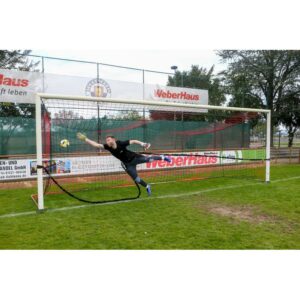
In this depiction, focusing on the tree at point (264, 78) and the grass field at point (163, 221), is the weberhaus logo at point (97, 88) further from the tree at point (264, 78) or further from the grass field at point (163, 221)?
the tree at point (264, 78)

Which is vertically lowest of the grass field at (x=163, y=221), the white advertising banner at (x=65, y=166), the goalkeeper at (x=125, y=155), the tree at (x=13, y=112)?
the grass field at (x=163, y=221)

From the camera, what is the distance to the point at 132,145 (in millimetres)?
11531

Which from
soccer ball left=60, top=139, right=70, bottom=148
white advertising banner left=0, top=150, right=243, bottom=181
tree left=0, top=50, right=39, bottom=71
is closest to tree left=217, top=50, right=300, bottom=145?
white advertising banner left=0, top=150, right=243, bottom=181

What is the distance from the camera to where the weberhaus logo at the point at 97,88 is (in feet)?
42.6

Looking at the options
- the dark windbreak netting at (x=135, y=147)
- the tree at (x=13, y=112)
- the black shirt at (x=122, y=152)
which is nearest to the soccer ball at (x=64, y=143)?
the dark windbreak netting at (x=135, y=147)

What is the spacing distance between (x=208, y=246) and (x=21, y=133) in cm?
890

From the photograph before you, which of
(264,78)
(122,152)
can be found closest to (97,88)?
(122,152)

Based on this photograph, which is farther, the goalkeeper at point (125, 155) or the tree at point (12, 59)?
the tree at point (12, 59)

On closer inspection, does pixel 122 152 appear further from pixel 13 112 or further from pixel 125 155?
pixel 13 112

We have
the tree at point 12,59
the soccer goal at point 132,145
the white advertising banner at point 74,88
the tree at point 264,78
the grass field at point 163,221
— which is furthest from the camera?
the tree at point 264,78

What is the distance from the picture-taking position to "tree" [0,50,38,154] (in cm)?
1071

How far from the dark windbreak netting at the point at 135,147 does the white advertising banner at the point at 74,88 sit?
1149 millimetres

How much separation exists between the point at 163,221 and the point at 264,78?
1909 centimetres

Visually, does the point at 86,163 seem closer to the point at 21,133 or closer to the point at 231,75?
the point at 21,133
